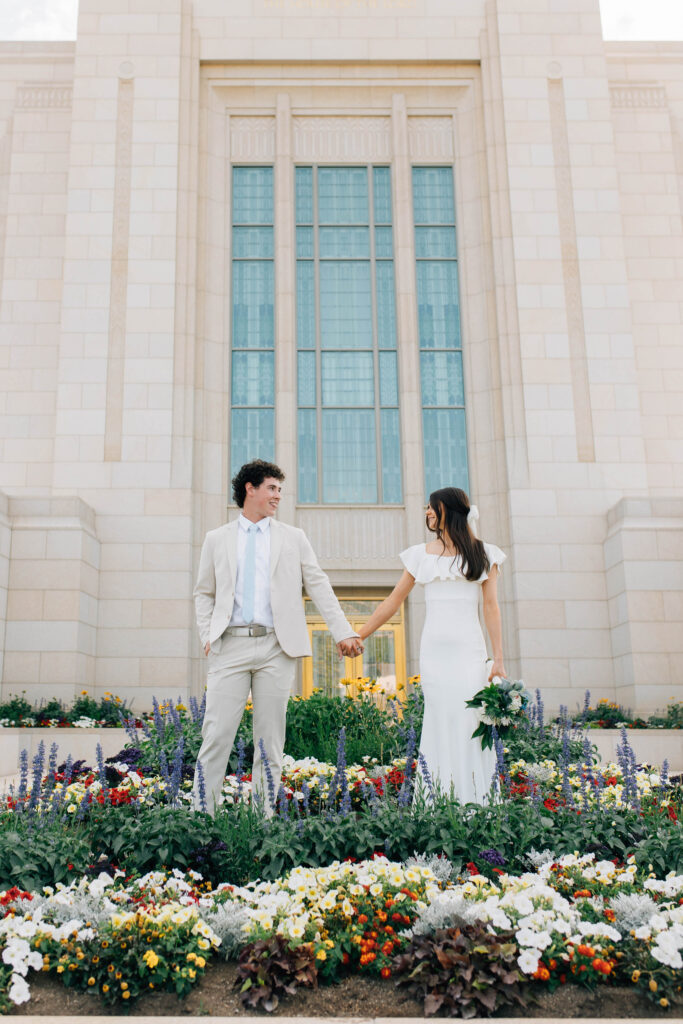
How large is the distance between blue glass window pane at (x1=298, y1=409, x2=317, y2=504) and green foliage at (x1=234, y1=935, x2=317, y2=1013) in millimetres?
12113

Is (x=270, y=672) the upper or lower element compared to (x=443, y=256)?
lower

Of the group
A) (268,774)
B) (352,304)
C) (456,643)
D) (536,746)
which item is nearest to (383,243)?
(352,304)

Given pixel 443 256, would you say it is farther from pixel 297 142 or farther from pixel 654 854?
pixel 654 854

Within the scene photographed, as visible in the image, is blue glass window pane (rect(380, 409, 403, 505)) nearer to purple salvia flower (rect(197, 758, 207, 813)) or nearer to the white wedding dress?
the white wedding dress

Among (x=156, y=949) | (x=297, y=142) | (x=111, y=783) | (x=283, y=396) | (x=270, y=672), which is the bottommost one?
(x=156, y=949)

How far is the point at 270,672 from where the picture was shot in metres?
4.71

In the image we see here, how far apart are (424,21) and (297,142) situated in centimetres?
331

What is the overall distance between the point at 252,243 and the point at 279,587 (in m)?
12.6

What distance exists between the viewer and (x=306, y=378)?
1567cm

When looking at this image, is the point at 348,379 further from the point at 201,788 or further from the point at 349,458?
the point at 201,788

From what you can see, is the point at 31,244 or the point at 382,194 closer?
the point at 382,194

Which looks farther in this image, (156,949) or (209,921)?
(209,921)

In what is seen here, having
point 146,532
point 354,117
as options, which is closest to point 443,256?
point 354,117

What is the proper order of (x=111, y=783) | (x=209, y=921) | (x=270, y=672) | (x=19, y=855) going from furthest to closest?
1. (x=111, y=783)
2. (x=270, y=672)
3. (x=19, y=855)
4. (x=209, y=921)
